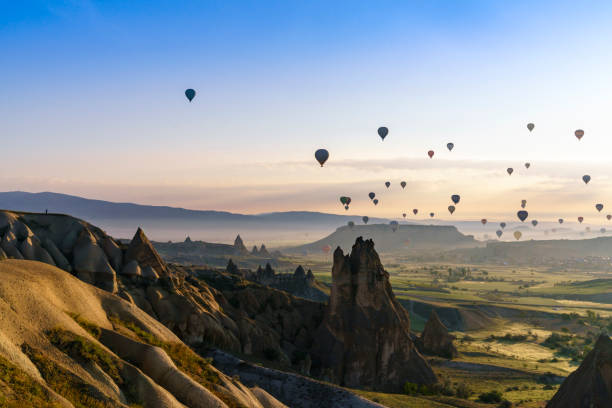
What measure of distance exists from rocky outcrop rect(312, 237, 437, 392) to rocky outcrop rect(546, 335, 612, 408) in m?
25.5

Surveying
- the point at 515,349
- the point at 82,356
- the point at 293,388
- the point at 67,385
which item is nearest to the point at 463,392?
the point at 293,388

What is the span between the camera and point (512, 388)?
6712 cm

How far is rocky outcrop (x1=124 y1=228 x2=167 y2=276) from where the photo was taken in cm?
5450

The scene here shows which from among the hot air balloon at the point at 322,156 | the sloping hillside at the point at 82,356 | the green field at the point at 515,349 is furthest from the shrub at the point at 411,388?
the hot air balloon at the point at 322,156

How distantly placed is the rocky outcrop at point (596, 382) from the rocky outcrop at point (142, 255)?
4000 cm

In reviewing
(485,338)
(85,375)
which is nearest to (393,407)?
(85,375)

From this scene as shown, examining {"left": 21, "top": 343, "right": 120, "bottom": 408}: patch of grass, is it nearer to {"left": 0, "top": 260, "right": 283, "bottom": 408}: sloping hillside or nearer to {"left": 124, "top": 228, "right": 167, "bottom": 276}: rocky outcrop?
{"left": 0, "top": 260, "right": 283, "bottom": 408}: sloping hillside

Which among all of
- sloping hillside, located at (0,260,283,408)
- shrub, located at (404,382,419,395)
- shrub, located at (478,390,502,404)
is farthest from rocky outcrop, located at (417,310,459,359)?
sloping hillside, located at (0,260,283,408)

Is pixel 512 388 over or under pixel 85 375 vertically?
under

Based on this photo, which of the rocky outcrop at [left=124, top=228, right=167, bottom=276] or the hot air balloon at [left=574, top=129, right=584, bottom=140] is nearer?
the rocky outcrop at [left=124, top=228, right=167, bottom=276]

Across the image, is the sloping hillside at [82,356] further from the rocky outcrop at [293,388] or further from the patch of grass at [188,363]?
the rocky outcrop at [293,388]

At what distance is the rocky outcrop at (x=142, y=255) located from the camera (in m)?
54.5

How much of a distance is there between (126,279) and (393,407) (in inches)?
1126

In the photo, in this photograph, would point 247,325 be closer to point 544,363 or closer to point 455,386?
point 455,386
